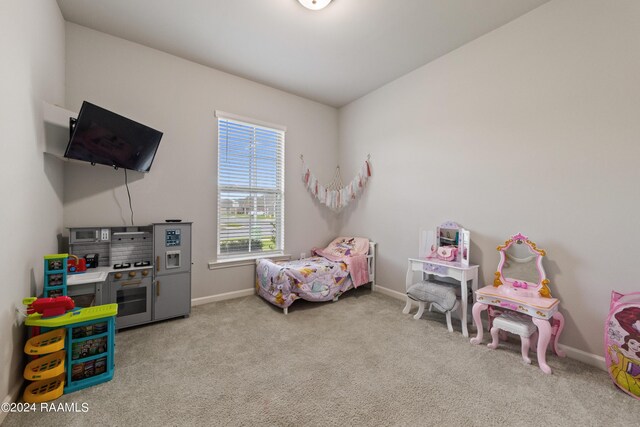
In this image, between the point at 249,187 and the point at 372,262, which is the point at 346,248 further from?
the point at 249,187

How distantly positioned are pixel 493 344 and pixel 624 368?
0.76m

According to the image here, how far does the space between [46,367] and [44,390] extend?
131 millimetres

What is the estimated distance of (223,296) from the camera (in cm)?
340

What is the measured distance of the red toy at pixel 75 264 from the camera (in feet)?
7.30

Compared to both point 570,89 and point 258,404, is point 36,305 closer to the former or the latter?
point 258,404

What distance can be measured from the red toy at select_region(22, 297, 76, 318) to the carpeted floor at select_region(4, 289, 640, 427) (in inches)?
21.2

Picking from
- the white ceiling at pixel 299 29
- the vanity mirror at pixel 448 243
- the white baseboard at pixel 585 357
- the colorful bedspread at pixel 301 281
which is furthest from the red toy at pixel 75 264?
the white baseboard at pixel 585 357

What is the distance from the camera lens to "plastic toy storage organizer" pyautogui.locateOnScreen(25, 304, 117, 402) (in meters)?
1.60

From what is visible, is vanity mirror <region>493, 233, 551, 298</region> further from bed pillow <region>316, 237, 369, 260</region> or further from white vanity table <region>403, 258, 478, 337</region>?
bed pillow <region>316, 237, 369, 260</region>

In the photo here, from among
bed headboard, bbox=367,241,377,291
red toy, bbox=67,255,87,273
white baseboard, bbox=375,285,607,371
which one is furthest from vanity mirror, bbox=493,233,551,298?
red toy, bbox=67,255,87,273

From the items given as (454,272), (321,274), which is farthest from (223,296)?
(454,272)

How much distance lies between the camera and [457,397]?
65.4 inches

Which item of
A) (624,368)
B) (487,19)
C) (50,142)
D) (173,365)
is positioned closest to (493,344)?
(624,368)

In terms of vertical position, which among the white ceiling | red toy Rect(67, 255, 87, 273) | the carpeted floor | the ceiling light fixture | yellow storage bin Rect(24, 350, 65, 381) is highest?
the white ceiling
